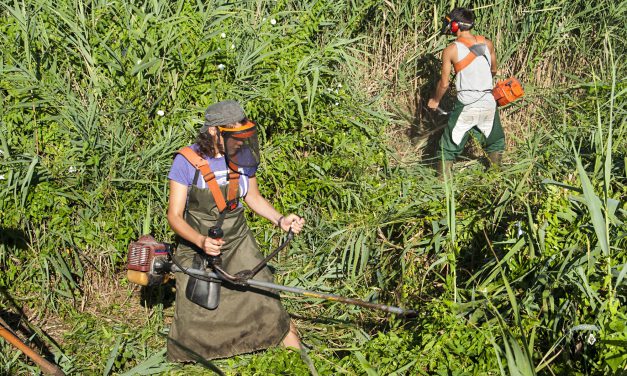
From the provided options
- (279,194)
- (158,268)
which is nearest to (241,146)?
(158,268)

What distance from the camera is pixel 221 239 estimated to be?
465cm

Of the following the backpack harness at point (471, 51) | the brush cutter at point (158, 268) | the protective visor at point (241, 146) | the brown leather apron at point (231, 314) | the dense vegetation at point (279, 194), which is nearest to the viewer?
the dense vegetation at point (279, 194)

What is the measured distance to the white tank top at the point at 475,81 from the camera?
6.95m

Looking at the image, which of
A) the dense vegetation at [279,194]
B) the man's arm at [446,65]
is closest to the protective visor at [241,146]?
the dense vegetation at [279,194]

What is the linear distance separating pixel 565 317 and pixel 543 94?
4.47 meters

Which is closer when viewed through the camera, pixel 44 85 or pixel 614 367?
pixel 614 367

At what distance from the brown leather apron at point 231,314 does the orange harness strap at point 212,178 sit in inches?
4.8

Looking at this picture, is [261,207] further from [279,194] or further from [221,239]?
[279,194]

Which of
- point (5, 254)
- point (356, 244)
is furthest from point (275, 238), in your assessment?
point (5, 254)

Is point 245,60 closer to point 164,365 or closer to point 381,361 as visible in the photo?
point 164,365

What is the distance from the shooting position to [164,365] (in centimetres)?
500

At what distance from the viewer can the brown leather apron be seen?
4.83 meters

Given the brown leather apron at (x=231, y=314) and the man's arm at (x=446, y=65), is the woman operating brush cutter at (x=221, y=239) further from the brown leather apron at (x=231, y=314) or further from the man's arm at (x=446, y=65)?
the man's arm at (x=446, y=65)

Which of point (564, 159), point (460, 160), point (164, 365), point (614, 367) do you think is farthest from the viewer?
point (460, 160)
